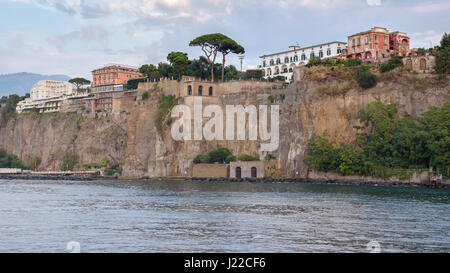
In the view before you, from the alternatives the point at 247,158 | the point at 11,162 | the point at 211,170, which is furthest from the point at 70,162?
the point at 247,158

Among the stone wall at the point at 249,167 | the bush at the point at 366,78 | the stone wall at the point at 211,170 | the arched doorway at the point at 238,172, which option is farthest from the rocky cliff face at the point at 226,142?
the arched doorway at the point at 238,172

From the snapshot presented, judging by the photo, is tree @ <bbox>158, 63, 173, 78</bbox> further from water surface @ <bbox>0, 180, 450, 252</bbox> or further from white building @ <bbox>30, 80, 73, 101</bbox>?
water surface @ <bbox>0, 180, 450, 252</bbox>

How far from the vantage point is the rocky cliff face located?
189 feet

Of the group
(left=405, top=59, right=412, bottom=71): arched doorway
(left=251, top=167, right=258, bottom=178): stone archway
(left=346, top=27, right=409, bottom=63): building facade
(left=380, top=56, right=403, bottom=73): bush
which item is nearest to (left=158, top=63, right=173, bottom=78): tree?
(left=251, top=167, right=258, bottom=178): stone archway

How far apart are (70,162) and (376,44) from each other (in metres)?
46.7

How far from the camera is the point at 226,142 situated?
69.1 m

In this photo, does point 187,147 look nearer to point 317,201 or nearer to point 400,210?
point 317,201

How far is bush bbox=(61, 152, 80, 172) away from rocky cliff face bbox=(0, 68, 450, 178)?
773mm

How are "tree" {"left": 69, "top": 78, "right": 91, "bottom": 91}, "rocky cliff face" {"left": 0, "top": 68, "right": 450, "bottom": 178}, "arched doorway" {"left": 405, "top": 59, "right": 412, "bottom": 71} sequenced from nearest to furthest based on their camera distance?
"rocky cliff face" {"left": 0, "top": 68, "right": 450, "bottom": 178}, "arched doorway" {"left": 405, "top": 59, "right": 412, "bottom": 71}, "tree" {"left": 69, "top": 78, "right": 91, "bottom": 91}

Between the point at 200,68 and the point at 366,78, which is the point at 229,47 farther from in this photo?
the point at 366,78

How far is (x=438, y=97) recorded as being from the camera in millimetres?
55344

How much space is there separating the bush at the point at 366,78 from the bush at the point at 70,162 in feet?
148

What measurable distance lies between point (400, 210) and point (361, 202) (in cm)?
463
